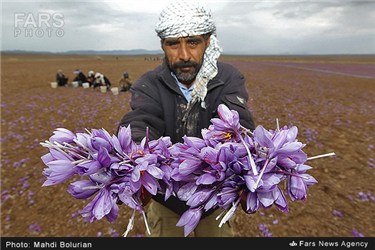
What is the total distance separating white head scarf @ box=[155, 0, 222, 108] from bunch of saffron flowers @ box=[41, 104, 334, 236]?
3.79 feet

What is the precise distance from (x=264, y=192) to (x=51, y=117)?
12852 mm

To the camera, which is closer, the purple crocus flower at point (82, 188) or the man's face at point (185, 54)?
the purple crocus flower at point (82, 188)

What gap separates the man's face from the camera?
2.09 meters

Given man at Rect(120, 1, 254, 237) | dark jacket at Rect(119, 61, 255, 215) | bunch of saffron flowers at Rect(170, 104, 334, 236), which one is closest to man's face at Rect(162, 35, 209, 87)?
man at Rect(120, 1, 254, 237)

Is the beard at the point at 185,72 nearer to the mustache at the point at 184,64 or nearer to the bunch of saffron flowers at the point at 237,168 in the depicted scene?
the mustache at the point at 184,64

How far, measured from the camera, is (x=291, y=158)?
42.8 inches

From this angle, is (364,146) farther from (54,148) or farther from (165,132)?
(54,148)

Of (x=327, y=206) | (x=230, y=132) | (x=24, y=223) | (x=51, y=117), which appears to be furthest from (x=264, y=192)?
(x=51, y=117)

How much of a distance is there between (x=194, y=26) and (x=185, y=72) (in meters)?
0.38

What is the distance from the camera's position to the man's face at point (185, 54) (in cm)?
209

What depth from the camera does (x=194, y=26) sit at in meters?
2.09

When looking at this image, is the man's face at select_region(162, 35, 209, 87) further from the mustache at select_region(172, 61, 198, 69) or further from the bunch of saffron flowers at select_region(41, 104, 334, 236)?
the bunch of saffron flowers at select_region(41, 104, 334, 236)

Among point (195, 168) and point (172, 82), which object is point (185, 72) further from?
point (195, 168)

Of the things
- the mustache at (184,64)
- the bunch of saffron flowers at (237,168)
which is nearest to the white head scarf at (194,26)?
the mustache at (184,64)
